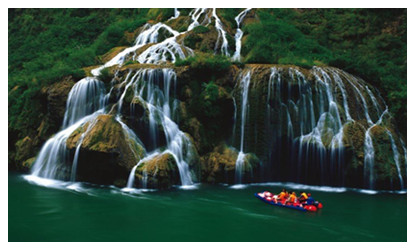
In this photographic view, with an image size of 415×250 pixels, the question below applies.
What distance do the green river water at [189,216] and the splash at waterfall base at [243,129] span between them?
0.97 meters

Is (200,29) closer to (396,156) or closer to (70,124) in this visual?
(70,124)

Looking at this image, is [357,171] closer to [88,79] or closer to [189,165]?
[189,165]

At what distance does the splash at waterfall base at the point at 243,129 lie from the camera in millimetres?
11031

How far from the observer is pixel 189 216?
8.21 metres

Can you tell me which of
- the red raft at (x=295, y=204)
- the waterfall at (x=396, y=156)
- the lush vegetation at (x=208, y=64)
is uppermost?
the lush vegetation at (x=208, y=64)

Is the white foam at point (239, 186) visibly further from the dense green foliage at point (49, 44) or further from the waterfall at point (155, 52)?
A: the dense green foliage at point (49, 44)

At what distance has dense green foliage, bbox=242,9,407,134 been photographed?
1456 centimetres

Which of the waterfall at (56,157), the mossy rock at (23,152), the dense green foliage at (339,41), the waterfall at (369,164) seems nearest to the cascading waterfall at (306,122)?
the waterfall at (369,164)

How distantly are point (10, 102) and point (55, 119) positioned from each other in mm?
4552

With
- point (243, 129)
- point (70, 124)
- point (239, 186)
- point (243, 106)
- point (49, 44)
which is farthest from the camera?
point (49, 44)

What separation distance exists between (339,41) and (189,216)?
16500 mm

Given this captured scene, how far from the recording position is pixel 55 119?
1278cm

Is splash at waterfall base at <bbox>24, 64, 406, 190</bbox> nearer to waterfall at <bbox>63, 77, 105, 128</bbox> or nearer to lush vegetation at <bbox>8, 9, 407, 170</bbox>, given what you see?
waterfall at <bbox>63, 77, 105, 128</bbox>

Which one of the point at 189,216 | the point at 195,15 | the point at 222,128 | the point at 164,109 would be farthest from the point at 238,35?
the point at 189,216
